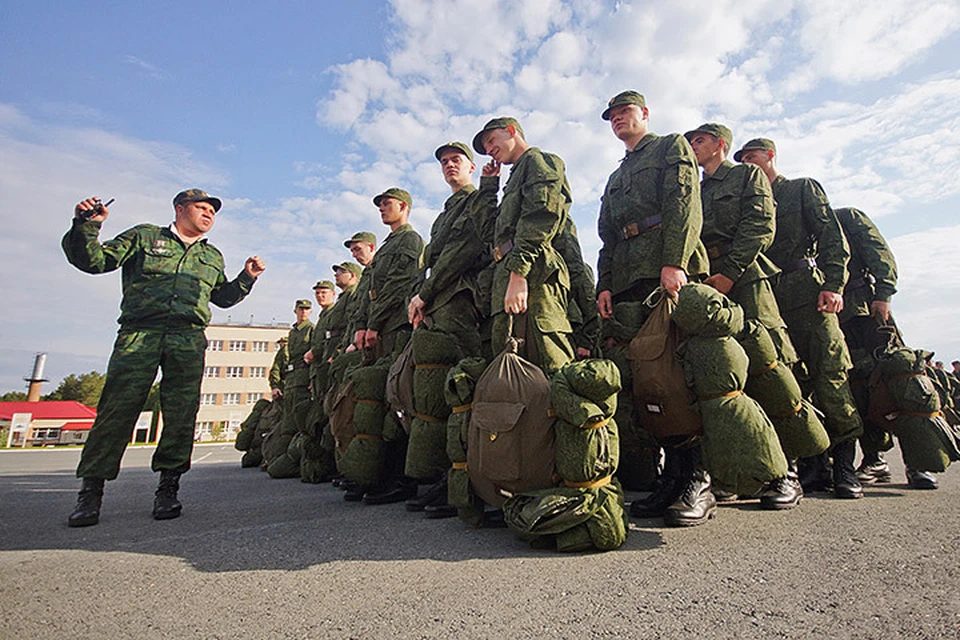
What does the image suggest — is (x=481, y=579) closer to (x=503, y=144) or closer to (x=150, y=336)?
(x=503, y=144)

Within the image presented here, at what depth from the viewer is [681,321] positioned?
2.68m

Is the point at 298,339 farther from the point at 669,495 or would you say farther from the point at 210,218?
the point at 669,495

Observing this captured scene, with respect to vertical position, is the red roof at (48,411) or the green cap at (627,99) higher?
the green cap at (627,99)

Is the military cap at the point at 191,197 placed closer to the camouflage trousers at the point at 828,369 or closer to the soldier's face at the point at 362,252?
the soldier's face at the point at 362,252

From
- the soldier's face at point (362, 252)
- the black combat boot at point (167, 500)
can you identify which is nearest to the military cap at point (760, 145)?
the soldier's face at point (362, 252)

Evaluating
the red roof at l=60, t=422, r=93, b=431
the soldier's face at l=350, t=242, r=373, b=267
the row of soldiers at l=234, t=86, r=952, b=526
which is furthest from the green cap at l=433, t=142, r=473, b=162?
the red roof at l=60, t=422, r=93, b=431

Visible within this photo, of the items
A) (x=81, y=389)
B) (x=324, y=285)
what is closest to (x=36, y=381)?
(x=81, y=389)

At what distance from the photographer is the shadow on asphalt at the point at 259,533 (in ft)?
7.47

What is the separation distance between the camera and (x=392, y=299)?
15.1 feet

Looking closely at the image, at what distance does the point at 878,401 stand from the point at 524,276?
3200 millimetres

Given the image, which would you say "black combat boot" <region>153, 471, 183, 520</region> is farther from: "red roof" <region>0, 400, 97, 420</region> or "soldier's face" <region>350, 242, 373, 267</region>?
"red roof" <region>0, 400, 97, 420</region>

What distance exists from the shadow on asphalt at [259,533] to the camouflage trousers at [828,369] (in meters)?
2.02

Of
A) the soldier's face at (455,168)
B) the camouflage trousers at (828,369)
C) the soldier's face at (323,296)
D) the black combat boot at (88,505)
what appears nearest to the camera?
the black combat boot at (88,505)

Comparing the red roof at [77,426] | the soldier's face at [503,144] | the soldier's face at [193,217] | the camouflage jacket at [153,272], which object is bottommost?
the red roof at [77,426]
